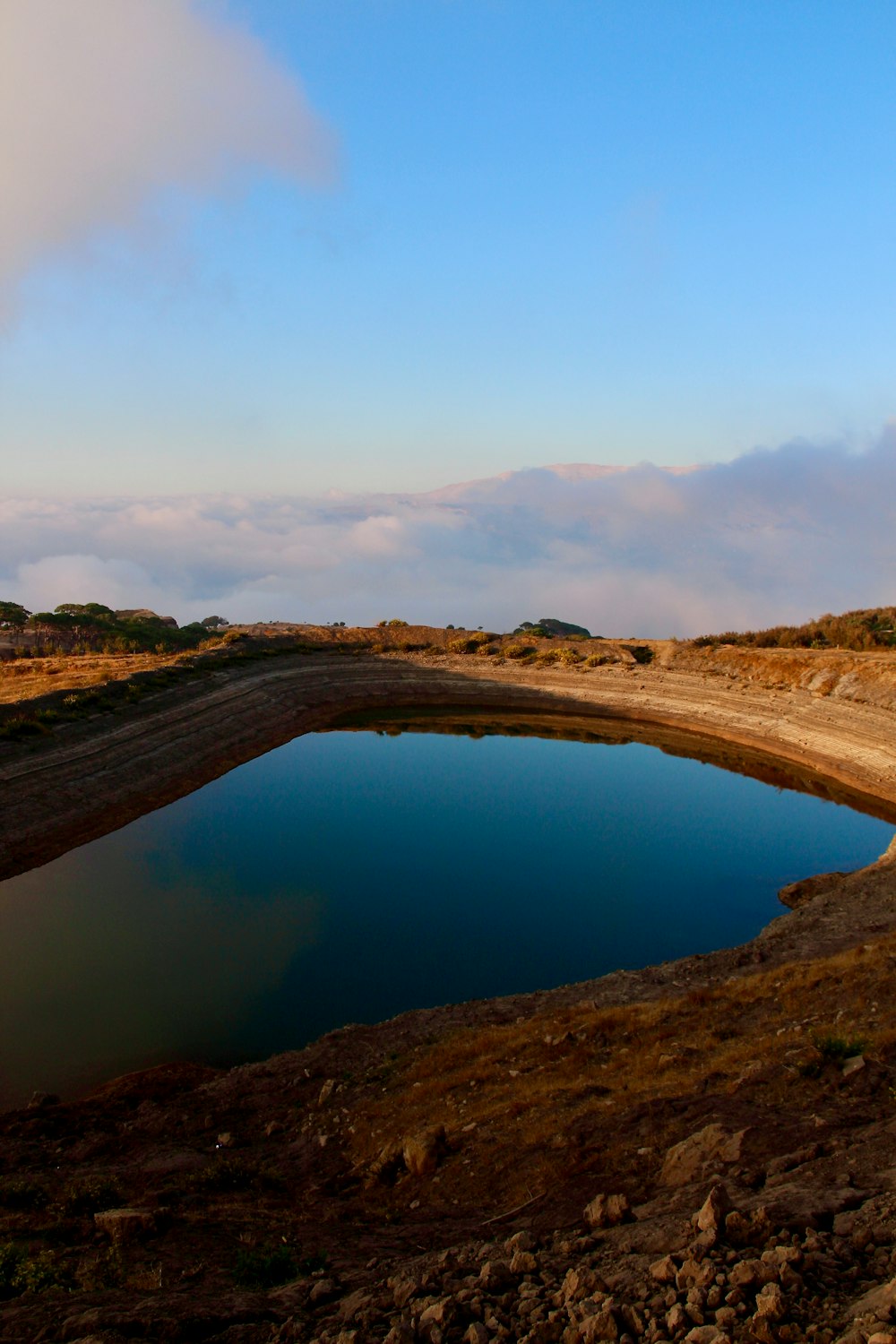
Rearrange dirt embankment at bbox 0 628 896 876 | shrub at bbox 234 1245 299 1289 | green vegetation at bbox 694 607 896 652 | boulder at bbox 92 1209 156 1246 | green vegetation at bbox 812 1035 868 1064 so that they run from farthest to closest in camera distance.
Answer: green vegetation at bbox 694 607 896 652
dirt embankment at bbox 0 628 896 876
green vegetation at bbox 812 1035 868 1064
boulder at bbox 92 1209 156 1246
shrub at bbox 234 1245 299 1289

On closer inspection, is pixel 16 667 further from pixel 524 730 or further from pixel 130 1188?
pixel 130 1188

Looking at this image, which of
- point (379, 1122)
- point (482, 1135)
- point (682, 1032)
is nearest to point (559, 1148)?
point (482, 1135)

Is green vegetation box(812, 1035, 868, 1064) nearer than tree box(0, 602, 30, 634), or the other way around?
green vegetation box(812, 1035, 868, 1064)

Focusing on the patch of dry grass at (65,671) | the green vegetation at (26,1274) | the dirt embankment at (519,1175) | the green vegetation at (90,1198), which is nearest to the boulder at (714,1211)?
the dirt embankment at (519,1175)

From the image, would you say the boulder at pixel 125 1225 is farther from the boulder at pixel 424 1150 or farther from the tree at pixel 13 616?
the tree at pixel 13 616

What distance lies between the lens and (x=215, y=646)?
44.9 m

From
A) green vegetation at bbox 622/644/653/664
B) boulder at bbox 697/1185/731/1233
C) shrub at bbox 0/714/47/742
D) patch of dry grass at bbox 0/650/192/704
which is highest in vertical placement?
green vegetation at bbox 622/644/653/664

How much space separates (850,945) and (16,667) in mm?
40201

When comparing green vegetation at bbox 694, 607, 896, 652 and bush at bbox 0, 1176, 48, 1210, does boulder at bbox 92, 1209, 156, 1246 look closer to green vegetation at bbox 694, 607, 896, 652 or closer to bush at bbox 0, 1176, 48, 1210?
bush at bbox 0, 1176, 48, 1210

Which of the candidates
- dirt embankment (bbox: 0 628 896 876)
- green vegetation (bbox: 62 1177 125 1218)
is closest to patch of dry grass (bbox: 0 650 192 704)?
dirt embankment (bbox: 0 628 896 876)

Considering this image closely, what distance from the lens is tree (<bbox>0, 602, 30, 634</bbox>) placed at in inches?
2109

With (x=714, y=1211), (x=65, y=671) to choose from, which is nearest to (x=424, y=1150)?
(x=714, y=1211)

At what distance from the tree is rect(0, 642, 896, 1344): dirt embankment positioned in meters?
50.1

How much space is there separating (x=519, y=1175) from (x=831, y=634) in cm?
4457
